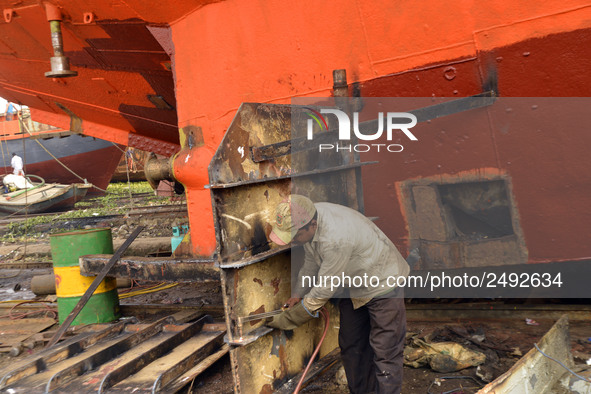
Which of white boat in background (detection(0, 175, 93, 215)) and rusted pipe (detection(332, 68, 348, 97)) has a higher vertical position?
white boat in background (detection(0, 175, 93, 215))

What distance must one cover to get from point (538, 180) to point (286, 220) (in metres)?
1.84

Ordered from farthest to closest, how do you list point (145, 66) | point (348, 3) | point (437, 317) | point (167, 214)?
point (167, 214) < point (145, 66) < point (437, 317) < point (348, 3)

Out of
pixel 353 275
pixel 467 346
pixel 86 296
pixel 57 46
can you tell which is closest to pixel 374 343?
pixel 353 275

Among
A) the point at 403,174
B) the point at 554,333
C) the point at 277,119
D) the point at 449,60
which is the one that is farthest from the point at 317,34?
the point at 554,333

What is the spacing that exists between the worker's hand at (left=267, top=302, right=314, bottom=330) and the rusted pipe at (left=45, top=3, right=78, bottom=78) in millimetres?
3541

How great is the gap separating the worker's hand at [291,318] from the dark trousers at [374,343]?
35 centimetres

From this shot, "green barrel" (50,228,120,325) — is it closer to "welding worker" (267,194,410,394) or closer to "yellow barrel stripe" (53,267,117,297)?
"yellow barrel stripe" (53,267,117,297)

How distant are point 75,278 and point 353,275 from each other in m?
3.22

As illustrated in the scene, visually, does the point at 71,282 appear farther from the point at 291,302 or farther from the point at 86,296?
the point at 291,302

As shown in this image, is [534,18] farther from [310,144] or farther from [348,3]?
[310,144]

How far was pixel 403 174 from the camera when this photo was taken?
12.6 ft

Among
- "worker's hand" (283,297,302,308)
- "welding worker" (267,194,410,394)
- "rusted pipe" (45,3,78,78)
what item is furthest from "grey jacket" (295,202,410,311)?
"rusted pipe" (45,3,78,78)

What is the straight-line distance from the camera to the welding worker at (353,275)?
297 cm

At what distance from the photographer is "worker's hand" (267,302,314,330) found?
3.20 metres
